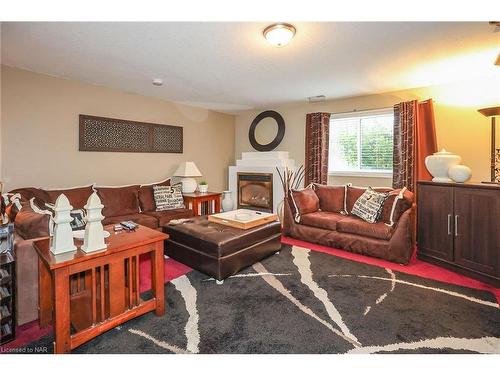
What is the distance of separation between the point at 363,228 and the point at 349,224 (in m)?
0.18

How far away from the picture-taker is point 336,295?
7.51 feet

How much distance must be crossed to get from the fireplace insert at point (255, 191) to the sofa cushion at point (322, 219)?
4.14 ft

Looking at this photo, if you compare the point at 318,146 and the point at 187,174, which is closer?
the point at 187,174

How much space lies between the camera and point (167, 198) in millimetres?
3973

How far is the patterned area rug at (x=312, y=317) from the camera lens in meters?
1.64

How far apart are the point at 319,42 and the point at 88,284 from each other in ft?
9.39

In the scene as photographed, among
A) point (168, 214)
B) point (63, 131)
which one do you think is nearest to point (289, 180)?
point (168, 214)

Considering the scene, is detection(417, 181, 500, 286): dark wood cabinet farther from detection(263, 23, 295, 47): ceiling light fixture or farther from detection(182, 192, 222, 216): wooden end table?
detection(182, 192, 222, 216): wooden end table

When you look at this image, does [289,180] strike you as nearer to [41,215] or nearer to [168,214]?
[168,214]

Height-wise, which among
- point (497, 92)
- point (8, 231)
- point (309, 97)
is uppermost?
point (309, 97)

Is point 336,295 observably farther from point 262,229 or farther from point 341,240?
point 341,240
